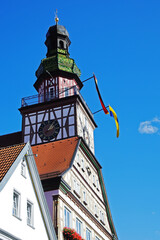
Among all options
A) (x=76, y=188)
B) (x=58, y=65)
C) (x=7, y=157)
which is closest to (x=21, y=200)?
(x=7, y=157)

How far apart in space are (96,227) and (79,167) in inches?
185

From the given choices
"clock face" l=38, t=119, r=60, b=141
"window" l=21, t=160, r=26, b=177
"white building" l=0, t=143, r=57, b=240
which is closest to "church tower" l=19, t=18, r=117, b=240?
"clock face" l=38, t=119, r=60, b=141

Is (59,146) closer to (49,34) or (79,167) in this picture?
(79,167)

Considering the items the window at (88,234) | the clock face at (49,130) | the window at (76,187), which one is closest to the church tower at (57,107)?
the clock face at (49,130)

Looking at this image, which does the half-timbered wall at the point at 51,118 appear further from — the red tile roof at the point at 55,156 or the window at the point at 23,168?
the window at the point at 23,168

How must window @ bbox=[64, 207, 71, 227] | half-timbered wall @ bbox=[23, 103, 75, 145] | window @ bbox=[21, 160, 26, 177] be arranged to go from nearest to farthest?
window @ bbox=[21, 160, 26, 177], window @ bbox=[64, 207, 71, 227], half-timbered wall @ bbox=[23, 103, 75, 145]

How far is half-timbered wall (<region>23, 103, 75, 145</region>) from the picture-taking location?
116ft

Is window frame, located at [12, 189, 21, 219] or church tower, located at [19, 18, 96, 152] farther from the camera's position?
church tower, located at [19, 18, 96, 152]

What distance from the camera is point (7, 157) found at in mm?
20188

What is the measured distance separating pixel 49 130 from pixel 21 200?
1660cm

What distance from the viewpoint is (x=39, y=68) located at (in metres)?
42.6

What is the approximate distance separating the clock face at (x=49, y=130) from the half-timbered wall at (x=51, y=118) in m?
0.27

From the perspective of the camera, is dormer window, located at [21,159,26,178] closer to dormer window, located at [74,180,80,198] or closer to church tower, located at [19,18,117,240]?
church tower, located at [19,18,117,240]

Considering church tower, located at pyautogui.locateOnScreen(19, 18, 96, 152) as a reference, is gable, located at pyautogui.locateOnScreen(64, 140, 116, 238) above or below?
below
